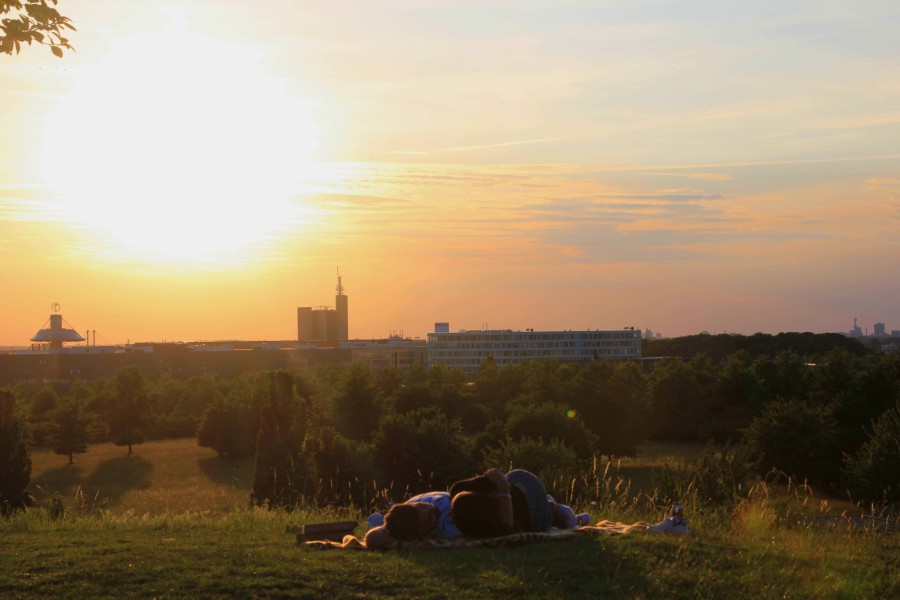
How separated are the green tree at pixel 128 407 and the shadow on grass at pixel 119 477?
7.81m

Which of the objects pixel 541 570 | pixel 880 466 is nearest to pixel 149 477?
pixel 880 466

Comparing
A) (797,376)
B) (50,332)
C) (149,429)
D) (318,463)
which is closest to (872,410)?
(797,376)

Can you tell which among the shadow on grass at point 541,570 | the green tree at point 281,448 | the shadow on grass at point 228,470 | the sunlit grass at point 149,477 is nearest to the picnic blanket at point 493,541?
the shadow on grass at point 541,570

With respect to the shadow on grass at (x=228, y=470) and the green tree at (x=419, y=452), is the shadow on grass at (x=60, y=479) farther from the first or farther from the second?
the green tree at (x=419, y=452)

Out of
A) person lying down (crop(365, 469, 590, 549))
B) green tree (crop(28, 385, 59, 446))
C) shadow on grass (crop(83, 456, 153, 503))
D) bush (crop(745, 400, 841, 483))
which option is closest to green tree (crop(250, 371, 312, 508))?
shadow on grass (crop(83, 456, 153, 503))

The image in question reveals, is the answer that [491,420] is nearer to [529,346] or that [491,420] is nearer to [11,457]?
[11,457]

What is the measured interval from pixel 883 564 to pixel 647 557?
1.98 metres

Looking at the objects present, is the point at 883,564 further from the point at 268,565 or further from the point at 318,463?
the point at 318,463

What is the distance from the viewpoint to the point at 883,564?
7.99 metres

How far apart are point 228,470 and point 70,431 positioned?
11251mm

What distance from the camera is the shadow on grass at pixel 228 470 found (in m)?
40.0

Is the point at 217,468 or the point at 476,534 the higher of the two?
the point at 476,534

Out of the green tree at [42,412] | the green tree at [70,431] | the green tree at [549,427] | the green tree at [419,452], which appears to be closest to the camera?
the green tree at [419,452]

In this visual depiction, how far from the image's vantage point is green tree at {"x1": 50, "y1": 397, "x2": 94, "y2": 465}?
52.1 metres
